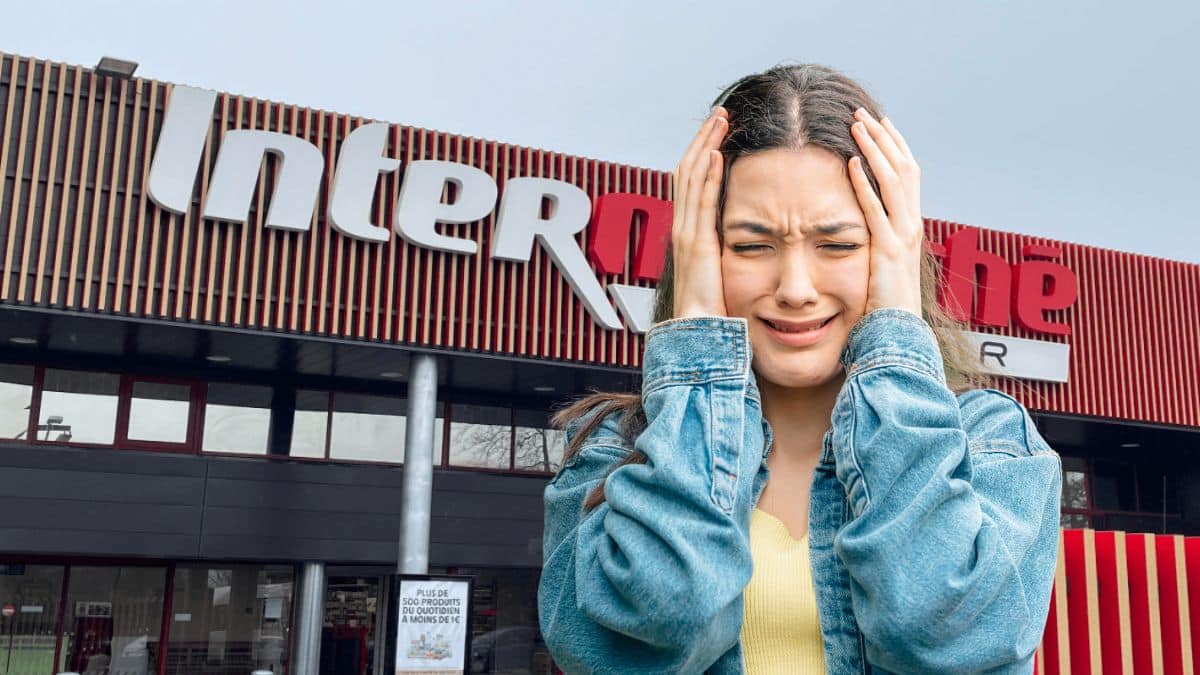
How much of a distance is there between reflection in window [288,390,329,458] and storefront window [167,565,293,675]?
1.64m

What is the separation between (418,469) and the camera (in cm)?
1363

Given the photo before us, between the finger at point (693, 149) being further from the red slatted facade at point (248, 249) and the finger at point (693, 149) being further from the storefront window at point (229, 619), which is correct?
the storefront window at point (229, 619)

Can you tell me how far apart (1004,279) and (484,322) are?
7.89 meters

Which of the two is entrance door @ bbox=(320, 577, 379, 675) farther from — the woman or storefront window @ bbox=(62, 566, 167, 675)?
the woman

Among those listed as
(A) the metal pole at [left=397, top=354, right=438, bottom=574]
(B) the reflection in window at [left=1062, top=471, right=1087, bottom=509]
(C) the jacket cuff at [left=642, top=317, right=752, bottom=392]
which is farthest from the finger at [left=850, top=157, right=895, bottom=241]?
(B) the reflection in window at [left=1062, top=471, right=1087, bottom=509]

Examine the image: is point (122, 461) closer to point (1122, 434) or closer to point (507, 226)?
point (507, 226)

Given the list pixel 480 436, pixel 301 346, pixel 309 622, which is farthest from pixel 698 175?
pixel 480 436

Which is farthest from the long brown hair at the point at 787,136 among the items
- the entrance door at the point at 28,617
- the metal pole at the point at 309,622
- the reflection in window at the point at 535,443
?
the reflection in window at the point at 535,443

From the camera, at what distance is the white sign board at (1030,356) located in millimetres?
15953

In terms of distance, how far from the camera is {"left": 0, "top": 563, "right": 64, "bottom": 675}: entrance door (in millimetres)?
14094

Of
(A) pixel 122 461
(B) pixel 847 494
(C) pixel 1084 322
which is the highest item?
(C) pixel 1084 322

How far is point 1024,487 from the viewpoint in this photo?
52.5 inches

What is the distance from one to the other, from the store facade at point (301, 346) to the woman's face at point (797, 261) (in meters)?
10.4

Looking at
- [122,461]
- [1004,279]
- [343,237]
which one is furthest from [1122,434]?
[122,461]
